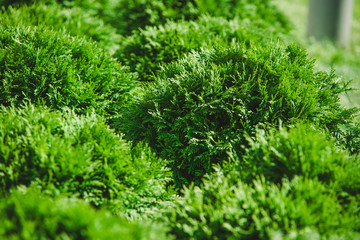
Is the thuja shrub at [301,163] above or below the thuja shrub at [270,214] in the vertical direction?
above

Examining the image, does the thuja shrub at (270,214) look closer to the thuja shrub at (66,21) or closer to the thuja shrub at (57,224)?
the thuja shrub at (57,224)

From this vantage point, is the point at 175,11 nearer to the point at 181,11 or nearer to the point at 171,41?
the point at 181,11

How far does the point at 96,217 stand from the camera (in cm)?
209

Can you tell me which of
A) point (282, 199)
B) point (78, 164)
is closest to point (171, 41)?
point (78, 164)

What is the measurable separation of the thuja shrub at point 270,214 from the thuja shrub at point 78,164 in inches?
22.1

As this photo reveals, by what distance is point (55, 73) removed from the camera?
3.65 meters

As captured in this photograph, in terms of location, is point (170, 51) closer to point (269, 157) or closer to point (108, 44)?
point (108, 44)

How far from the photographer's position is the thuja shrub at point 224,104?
3361mm

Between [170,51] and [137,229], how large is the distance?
10.4 ft

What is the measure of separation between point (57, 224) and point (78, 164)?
28.7 inches

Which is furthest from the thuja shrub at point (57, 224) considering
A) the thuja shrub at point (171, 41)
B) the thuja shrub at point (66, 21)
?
the thuja shrub at point (66, 21)

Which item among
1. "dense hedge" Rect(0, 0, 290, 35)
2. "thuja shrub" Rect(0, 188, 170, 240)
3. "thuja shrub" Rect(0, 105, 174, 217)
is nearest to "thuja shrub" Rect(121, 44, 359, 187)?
"thuja shrub" Rect(0, 105, 174, 217)

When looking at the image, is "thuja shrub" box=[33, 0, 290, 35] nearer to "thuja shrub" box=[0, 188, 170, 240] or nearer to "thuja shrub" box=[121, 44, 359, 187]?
"thuja shrub" box=[121, 44, 359, 187]

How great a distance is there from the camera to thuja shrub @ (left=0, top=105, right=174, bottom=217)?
8.68ft
